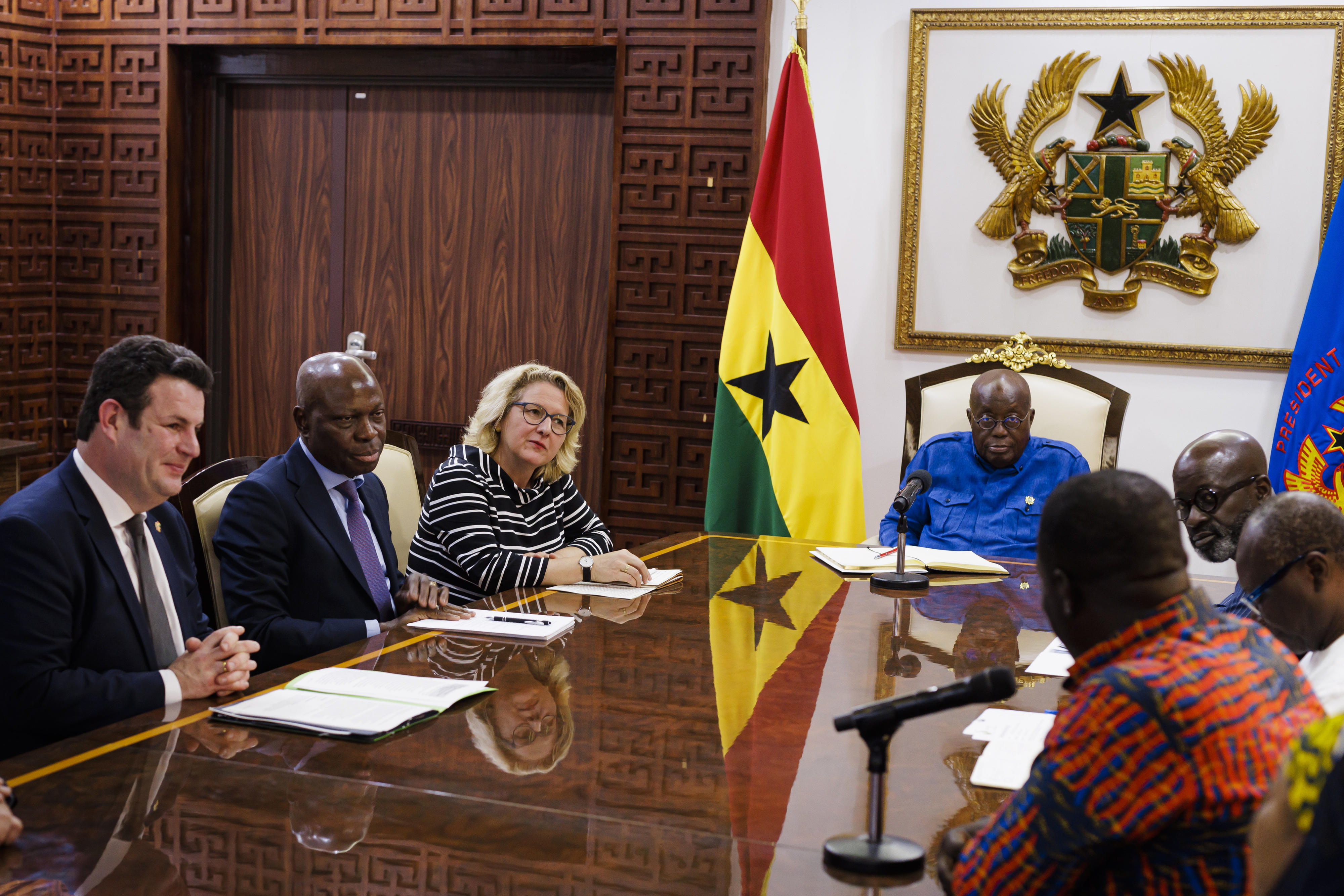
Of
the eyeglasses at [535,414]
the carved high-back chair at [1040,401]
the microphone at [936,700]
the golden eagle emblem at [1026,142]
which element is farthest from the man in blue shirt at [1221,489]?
the golden eagle emblem at [1026,142]

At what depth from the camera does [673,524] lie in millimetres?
4820

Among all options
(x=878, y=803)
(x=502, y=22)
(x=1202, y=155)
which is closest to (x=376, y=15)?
(x=502, y=22)

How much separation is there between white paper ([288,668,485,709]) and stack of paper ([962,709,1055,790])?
79cm

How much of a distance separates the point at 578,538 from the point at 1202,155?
2.64 meters

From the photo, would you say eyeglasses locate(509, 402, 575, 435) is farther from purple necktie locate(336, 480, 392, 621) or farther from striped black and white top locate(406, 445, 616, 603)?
purple necktie locate(336, 480, 392, 621)

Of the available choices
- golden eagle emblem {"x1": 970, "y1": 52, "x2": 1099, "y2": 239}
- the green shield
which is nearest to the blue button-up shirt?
the green shield

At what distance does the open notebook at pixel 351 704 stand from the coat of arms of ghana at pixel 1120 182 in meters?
3.16

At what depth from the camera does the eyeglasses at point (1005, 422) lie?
12.8ft

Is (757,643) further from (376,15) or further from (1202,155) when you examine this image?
(376,15)

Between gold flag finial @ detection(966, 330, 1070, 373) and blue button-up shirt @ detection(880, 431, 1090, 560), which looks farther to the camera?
gold flag finial @ detection(966, 330, 1070, 373)

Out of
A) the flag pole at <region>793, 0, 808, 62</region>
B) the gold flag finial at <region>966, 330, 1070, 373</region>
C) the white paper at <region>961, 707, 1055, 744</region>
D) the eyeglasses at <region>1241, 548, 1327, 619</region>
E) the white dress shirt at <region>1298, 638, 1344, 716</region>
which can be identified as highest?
the flag pole at <region>793, 0, 808, 62</region>

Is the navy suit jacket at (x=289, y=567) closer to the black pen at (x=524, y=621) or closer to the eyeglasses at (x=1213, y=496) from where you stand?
the black pen at (x=524, y=621)

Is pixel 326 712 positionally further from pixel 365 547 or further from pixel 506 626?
pixel 365 547

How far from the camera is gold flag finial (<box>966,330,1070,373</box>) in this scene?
425 cm
